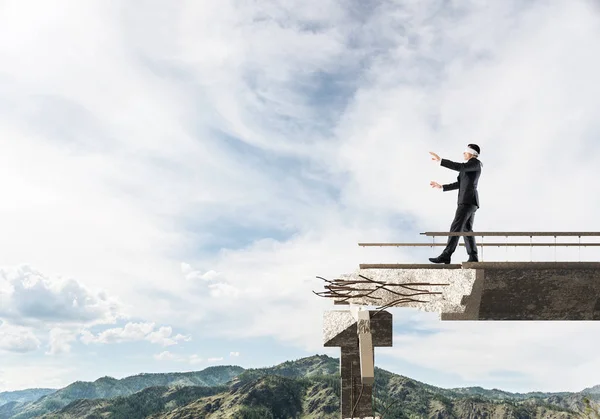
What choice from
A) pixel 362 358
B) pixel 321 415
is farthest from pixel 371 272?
pixel 321 415

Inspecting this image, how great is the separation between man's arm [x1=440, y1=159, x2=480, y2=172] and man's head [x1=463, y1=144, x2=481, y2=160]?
0.16 metres

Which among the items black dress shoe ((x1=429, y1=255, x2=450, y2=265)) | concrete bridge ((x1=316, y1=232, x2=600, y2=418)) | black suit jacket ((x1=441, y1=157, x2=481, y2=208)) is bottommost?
concrete bridge ((x1=316, y1=232, x2=600, y2=418))

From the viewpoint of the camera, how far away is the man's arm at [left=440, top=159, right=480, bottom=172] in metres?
11.6

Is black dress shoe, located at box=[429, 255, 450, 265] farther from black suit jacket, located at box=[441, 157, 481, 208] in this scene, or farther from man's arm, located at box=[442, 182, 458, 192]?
man's arm, located at box=[442, 182, 458, 192]

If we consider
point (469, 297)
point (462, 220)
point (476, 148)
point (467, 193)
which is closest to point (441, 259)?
point (462, 220)

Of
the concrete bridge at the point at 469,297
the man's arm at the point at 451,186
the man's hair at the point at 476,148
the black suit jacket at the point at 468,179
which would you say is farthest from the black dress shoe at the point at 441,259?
the man's hair at the point at 476,148

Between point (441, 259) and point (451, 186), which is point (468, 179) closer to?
point (451, 186)

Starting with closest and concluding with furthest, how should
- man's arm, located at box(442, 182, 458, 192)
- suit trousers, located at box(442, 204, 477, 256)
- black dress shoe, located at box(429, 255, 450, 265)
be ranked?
black dress shoe, located at box(429, 255, 450, 265) → suit trousers, located at box(442, 204, 477, 256) → man's arm, located at box(442, 182, 458, 192)

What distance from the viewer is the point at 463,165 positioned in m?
11.6

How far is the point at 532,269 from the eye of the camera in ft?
31.2

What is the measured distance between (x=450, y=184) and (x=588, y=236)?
290 centimetres

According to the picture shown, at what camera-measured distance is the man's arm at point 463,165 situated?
11555 mm

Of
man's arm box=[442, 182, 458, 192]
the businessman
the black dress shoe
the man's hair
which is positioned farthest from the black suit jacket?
the black dress shoe

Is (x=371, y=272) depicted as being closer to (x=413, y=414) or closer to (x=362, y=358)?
(x=362, y=358)
